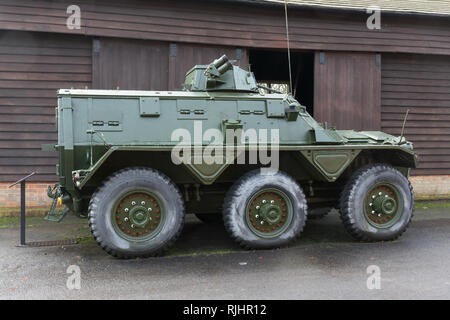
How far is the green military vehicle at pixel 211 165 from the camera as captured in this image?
529 cm

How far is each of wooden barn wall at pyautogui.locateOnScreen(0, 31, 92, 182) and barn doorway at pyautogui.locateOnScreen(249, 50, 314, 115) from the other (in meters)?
6.32

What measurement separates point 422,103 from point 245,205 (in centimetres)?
701

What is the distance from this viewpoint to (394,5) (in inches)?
403

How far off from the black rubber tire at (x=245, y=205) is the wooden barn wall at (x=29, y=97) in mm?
4553

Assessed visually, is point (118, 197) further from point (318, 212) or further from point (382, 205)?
point (318, 212)

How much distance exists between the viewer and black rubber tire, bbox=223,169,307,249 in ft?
18.3

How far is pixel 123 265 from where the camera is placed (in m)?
5.07

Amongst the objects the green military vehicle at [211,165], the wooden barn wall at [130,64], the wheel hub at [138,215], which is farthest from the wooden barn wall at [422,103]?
the wheel hub at [138,215]

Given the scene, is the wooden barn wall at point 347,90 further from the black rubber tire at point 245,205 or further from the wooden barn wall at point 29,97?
the wooden barn wall at point 29,97

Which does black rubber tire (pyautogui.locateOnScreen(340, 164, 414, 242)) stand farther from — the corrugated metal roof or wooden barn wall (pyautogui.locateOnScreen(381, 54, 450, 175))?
the corrugated metal roof

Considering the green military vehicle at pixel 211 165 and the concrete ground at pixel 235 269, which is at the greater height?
the green military vehicle at pixel 211 165

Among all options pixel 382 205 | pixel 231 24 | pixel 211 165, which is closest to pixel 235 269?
pixel 211 165

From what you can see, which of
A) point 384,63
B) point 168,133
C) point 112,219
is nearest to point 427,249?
point 168,133
